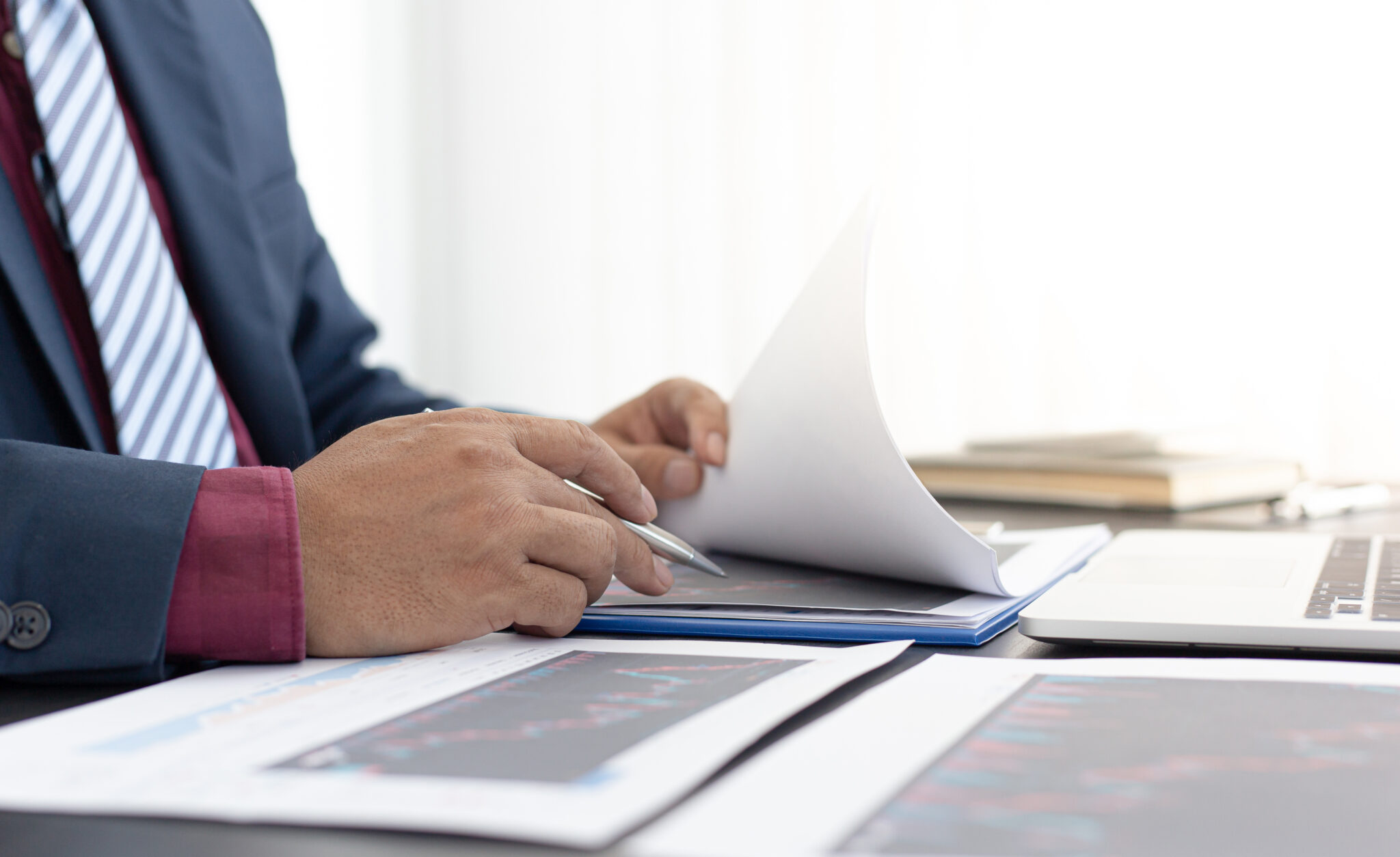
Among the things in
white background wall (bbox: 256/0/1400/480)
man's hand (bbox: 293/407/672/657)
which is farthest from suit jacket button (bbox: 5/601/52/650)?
white background wall (bbox: 256/0/1400/480)

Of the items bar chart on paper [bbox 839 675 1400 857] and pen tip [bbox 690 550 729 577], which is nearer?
bar chart on paper [bbox 839 675 1400 857]

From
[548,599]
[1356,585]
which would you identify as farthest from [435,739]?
[1356,585]

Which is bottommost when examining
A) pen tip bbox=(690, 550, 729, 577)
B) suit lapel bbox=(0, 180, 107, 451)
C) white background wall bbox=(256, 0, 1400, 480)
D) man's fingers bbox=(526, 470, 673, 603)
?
pen tip bbox=(690, 550, 729, 577)

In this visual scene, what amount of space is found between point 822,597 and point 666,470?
0.23 m

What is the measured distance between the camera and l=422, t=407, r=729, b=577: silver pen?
652mm

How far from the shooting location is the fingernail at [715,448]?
80cm

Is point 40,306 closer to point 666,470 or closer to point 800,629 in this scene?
point 666,470

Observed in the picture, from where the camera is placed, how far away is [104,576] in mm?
500

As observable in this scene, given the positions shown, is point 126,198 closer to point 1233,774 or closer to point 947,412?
point 1233,774

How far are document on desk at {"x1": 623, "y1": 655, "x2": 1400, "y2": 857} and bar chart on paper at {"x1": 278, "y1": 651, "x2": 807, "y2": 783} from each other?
0.05 metres

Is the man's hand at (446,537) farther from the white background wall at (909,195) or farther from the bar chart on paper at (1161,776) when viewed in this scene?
the white background wall at (909,195)

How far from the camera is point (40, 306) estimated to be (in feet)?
2.66

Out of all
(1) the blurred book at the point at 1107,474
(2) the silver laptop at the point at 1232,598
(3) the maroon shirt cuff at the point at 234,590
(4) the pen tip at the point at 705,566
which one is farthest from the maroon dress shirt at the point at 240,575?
(1) the blurred book at the point at 1107,474

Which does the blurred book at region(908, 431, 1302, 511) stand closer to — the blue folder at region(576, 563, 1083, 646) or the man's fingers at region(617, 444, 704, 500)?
the man's fingers at region(617, 444, 704, 500)
